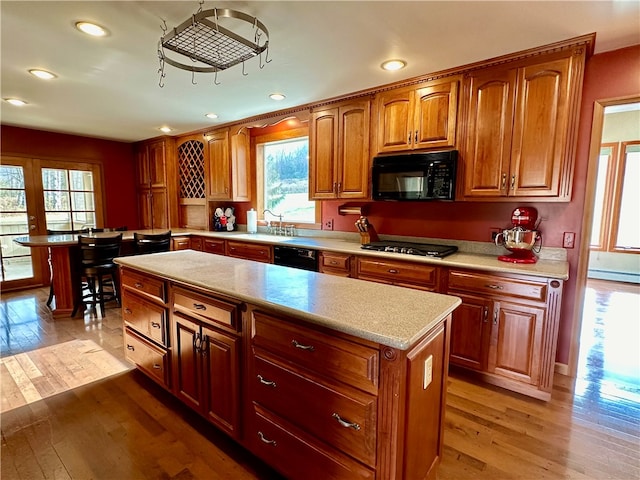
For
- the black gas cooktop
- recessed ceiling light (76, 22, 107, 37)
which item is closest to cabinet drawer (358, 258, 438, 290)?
the black gas cooktop

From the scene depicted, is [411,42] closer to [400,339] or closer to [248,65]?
[248,65]

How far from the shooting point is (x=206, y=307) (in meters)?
1.75

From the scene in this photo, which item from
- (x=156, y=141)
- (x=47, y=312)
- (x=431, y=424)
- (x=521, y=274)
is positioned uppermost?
(x=156, y=141)

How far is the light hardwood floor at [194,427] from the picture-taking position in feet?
5.53

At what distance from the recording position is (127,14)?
73.9 inches

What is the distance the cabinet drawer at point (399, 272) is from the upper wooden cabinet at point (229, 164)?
250cm

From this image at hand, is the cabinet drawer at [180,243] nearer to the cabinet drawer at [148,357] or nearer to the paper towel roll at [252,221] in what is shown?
the paper towel roll at [252,221]

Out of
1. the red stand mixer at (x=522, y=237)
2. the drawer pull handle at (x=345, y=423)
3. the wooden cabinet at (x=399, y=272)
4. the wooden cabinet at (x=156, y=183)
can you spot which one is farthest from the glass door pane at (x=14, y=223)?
the red stand mixer at (x=522, y=237)

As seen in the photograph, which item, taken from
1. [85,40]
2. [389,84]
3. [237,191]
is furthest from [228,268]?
[237,191]

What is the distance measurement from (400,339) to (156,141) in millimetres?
5794

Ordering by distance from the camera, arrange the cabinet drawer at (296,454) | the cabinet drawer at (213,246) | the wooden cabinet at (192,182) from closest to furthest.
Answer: the cabinet drawer at (296,454)
the cabinet drawer at (213,246)
the wooden cabinet at (192,182)

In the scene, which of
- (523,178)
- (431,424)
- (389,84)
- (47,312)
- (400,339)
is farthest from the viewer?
(47,312)

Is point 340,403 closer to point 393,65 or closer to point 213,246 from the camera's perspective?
point 393,65

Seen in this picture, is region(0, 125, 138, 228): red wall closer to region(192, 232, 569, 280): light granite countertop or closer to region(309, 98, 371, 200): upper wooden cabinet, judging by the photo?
region(192, 232, 569, 280): light granite countertop
